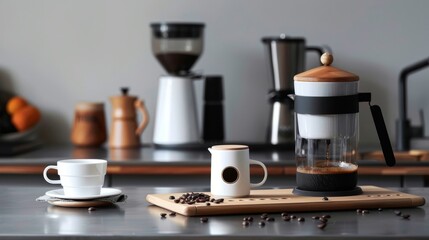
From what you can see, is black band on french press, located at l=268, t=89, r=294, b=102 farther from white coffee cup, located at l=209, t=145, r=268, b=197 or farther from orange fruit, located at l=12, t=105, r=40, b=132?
white coffee cup, located at l=209, t=145, r=268, b=197

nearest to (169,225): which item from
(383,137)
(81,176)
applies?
(81,176)

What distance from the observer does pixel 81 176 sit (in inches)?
83.9

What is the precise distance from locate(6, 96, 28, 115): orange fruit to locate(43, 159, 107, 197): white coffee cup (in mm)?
1890

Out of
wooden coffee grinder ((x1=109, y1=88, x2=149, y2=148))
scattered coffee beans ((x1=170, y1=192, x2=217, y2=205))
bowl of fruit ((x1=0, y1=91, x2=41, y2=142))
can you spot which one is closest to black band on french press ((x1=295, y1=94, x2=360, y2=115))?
scattered coffee beans ((x1=170, y1=192, x2=217, y2=205))

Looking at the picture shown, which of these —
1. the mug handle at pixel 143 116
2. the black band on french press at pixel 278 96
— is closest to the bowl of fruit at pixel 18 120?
the mug handle at pixel 143 116

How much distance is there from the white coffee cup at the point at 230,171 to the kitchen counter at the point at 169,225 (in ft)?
0.48

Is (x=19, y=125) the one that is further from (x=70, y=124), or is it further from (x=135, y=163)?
(x=135, y=163)

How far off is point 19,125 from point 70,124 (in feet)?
0.92

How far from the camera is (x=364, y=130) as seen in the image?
4.07 metres

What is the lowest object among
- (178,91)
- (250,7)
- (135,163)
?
(135,163)

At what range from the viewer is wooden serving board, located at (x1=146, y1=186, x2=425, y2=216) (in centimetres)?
200

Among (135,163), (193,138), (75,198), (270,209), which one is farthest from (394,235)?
(193,138)

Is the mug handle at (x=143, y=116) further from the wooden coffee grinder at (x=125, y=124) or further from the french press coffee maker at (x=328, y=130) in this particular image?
the french press coffee maker at (x=328, y=130)

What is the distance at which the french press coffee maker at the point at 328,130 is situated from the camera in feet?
7.20
